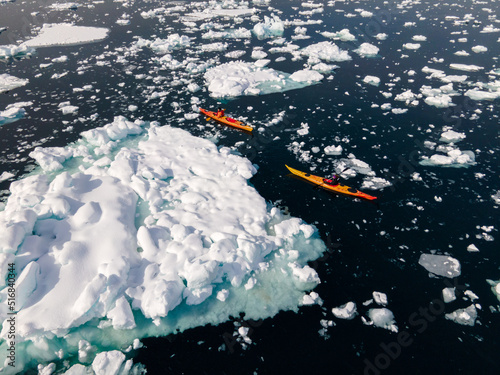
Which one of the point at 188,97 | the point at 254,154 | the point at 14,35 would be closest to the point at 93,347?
the point at 254,154

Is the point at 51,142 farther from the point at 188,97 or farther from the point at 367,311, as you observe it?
the point at 367,311

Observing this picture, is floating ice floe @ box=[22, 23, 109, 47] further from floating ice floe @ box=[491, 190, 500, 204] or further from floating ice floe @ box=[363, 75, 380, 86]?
floating ice floe @ box=[491, 190, 500, 204]

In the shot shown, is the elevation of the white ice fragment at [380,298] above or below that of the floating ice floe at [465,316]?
above

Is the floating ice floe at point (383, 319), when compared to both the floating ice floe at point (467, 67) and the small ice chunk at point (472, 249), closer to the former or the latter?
the small ice chunk at point (472, 249)

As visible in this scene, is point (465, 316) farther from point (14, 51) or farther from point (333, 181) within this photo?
point (14, 51)

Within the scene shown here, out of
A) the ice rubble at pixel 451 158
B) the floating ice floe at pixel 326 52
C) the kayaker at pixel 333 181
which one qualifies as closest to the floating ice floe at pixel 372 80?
the floating ice floe at pixel 326 52

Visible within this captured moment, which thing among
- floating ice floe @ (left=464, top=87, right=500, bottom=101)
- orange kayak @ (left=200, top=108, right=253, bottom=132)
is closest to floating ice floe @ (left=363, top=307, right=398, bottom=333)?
orange kayak @ (left=200, top=108, right=253, bottom=132)
